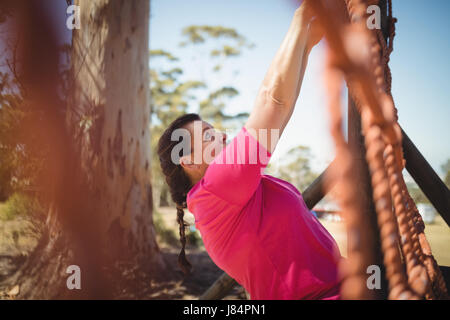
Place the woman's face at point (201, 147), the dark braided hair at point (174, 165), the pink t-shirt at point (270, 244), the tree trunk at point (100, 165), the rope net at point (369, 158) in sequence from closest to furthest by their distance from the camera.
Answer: the rope net at point (369, 158) < the pink t-shirt at point (270, 244) < the woman's face at point (201, 147) < the dark braided hair at point (174, 165) < the tree trunk at point (100, 165)

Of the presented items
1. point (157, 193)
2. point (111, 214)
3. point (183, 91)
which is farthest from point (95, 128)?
point (183, 91)

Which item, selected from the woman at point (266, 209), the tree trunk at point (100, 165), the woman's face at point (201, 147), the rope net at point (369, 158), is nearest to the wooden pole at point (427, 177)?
the woman at point (266, 209)

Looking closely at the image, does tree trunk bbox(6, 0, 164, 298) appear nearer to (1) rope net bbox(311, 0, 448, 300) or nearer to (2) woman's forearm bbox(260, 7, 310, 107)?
(2) woman's forearm bbox(260, 7, 310, 107)

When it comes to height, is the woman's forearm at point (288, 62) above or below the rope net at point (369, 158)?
above

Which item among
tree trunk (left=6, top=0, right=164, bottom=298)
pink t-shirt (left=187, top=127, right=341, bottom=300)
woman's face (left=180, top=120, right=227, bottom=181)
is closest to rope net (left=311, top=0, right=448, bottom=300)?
pink t-shirt (left=187, top=127, right=341, bottom=300)

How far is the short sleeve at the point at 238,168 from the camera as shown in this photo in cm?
70

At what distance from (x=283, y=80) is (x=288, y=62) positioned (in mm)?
41

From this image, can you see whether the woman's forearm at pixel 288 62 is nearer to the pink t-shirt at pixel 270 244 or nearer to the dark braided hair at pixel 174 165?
the pink t-shirt at pixel 270 244

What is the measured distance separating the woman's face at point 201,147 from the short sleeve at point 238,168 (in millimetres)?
392

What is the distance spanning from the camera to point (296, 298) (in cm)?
98

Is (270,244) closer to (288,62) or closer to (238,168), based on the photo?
(238,168)

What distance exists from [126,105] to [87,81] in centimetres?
49

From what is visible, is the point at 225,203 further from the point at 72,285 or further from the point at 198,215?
the point at 72,285

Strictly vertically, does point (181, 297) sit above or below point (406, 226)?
below
